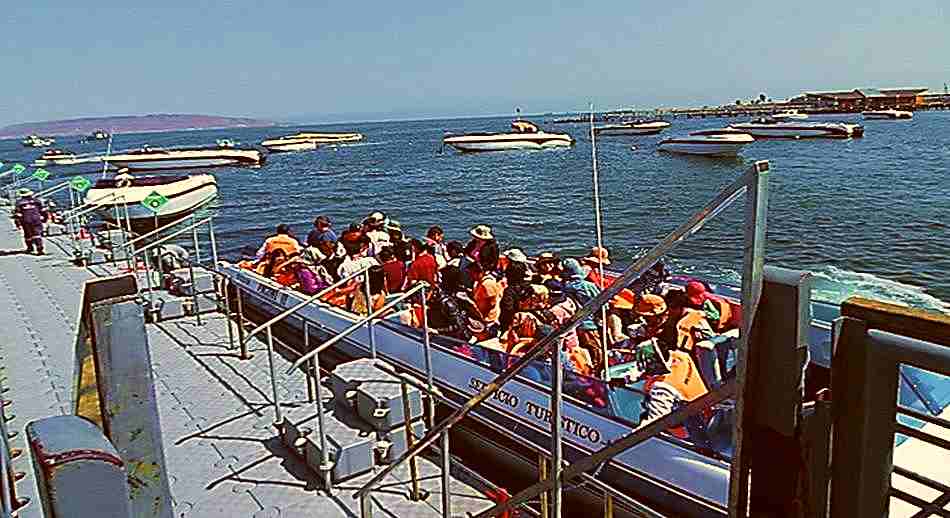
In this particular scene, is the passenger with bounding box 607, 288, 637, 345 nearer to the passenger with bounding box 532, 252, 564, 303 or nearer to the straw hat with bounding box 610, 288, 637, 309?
the straw hat with bounding box 610, 288, 637, 309

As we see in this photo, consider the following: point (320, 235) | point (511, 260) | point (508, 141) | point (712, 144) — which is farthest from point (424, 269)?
point (508, 141)

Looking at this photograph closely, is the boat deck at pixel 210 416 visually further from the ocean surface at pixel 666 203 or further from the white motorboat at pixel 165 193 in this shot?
the white motorboat at pixel 165 193

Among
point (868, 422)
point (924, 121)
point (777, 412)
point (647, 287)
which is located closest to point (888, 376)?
point (868, 422)

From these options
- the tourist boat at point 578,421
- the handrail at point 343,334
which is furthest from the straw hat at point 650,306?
the handrail at point 343,334

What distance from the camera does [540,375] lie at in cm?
679

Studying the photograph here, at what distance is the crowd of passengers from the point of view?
6.45 meters

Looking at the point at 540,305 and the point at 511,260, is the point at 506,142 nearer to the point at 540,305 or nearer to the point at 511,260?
the point at 511,260

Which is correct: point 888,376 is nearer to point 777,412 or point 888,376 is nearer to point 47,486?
point 777,412

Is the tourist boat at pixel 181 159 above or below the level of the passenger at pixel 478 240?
below

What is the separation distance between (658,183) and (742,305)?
132 feet

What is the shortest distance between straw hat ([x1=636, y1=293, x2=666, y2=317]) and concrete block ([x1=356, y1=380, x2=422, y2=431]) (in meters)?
3.47

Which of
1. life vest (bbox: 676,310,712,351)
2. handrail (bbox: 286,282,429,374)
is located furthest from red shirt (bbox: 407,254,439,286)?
life vest (bbox: 676,310,712,351)

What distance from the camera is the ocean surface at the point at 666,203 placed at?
20406 millimetres

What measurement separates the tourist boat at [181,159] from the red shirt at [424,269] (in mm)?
53739
